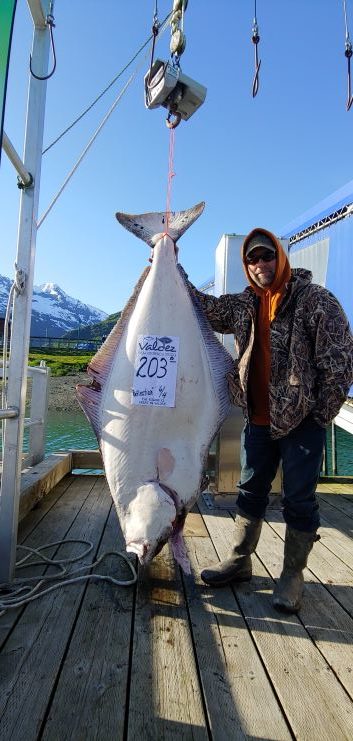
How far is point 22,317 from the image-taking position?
2492mm

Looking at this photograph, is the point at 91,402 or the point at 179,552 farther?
the point at 91,402

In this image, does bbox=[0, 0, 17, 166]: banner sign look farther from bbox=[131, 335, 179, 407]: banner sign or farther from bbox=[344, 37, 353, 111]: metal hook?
bbox=[344, 37, 353, 111]: metal hook

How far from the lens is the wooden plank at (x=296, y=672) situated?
156cm

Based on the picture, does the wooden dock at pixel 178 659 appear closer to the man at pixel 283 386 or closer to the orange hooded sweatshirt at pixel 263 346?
the man at pixel 283 386

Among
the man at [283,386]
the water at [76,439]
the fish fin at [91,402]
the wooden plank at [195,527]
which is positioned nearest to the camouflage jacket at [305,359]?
the man at [283,386]

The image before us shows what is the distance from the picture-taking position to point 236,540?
2.66 metres

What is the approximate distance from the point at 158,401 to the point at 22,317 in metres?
0.91

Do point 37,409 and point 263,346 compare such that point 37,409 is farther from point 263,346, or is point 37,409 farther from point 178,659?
point 178,659

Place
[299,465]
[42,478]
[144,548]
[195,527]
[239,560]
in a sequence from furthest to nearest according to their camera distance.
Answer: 1. [42,478]
2. [195,527]
3. [239,560]
4. [299,465]
5. [144,548]

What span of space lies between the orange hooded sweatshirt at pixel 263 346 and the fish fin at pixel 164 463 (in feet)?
1.93

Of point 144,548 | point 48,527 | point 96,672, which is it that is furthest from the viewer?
point 48,527

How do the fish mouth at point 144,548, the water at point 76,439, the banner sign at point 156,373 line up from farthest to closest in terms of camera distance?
the water at point 76,439 → the banner sign at point 156,373 → the fish mouth at point 144,548

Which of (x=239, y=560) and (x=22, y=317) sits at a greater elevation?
(x=22, y=317)

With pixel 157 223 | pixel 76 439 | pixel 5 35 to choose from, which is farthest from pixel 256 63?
pixel 76 439
